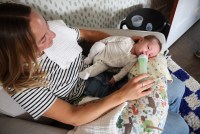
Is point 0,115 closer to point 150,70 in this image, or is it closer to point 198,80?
point 150,70

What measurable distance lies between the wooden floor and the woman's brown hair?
4.42ft

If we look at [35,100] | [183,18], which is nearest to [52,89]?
[35,100]

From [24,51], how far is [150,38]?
659mm

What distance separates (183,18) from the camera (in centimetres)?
175

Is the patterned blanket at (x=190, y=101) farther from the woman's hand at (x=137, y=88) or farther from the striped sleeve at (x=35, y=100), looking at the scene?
the striped sleeve at (x=35, y=100)

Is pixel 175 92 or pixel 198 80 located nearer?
pixel 175 92

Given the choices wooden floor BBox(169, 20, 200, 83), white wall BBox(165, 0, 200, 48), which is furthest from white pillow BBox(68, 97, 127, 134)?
wooden floor BBox(169, 20, 200, 83)

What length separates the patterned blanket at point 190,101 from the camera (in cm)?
140

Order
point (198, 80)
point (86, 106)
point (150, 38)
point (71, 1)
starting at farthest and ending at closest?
1. point (198, 80)
2. point (71, 1)
3. point (150, 38)
4. point (86, 106)

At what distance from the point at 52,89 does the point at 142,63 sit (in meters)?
0.43

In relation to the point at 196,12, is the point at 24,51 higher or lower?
higher

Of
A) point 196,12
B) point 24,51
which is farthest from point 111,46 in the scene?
point 196,12

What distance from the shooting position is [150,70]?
3.24 ft

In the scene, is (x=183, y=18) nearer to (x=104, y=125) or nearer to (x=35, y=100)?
(x=104, y=125)
